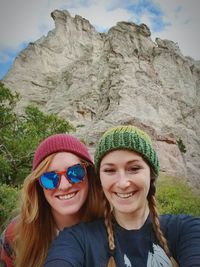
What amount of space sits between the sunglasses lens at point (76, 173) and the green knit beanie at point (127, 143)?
0.49 metres

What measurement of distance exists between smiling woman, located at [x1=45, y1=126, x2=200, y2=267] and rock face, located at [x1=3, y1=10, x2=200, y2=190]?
20.7 m

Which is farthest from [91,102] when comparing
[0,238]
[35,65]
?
→ [0,238]

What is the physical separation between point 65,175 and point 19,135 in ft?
25.4

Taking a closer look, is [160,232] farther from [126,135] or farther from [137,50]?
[137,50]

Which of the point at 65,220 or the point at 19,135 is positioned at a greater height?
the point at 19,135

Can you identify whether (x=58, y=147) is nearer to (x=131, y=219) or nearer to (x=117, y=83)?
(x=131, y=219)

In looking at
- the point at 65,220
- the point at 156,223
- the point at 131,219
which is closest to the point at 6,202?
the point at 65,220

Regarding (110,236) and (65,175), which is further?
(65,175)

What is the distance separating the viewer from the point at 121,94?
118 feet

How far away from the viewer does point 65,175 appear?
270 cm

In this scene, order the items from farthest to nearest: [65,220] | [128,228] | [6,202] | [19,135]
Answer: [19,135] < [6,202] < [65,220] < [128,228]

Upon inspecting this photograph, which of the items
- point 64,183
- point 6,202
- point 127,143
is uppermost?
point 127,143

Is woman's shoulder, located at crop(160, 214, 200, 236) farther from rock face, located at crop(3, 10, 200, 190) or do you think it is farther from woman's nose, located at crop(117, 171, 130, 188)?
rock face, located at crop(3, 10, 200, 190)

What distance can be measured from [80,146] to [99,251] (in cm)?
113
